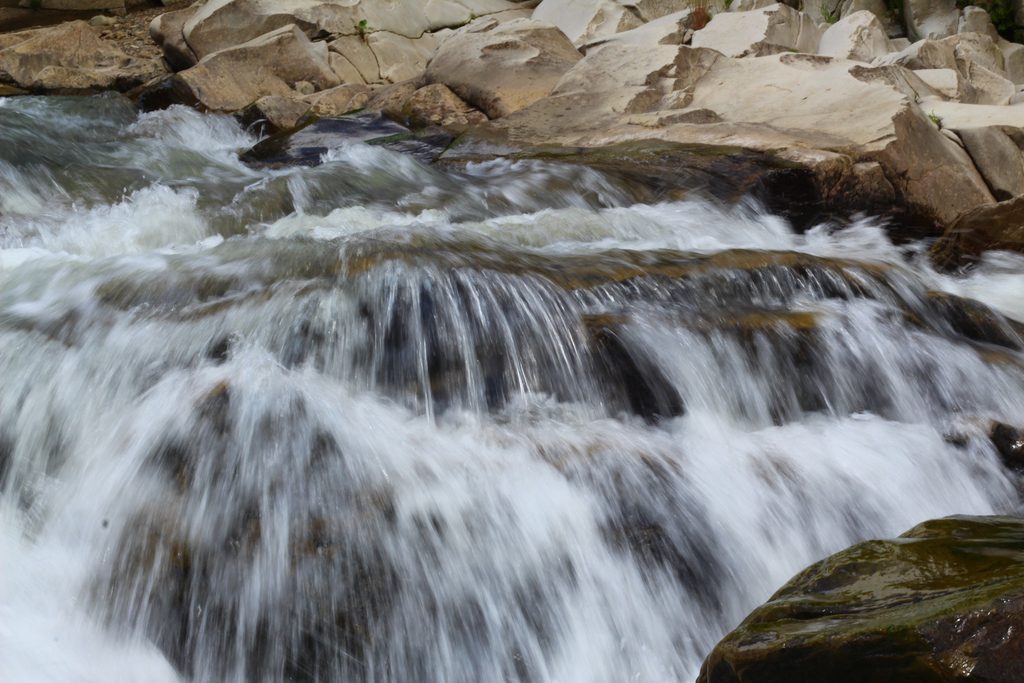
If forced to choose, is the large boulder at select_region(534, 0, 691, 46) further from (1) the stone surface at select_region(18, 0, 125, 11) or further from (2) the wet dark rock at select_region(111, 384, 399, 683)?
(2) the wet dark rock at select_region(111, 384, 399, 683)

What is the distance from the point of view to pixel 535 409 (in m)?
3.31

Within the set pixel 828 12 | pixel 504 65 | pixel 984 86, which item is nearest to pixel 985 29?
pixel 828 12

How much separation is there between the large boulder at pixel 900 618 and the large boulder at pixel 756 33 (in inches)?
288

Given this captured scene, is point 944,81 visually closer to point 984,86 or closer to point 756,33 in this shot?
point 984,86

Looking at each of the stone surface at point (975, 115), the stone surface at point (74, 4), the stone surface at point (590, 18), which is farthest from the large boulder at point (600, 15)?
the stone surface at point (74, 4)

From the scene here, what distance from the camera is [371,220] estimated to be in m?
5.40

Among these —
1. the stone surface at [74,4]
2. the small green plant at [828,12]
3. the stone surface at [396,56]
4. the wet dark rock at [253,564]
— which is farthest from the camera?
the stone surface at [74,4]

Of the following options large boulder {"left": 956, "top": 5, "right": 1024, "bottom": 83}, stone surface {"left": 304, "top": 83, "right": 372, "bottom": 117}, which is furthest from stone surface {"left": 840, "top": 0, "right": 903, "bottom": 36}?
stone surface {"left": 304, "top": 83, "right": 372, "bottom": 117}

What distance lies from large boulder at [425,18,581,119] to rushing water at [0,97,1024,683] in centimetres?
339

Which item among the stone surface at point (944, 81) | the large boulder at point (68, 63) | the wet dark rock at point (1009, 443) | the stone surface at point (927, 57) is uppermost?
the wet dark rock at point (1009, 443)

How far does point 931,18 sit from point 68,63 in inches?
460

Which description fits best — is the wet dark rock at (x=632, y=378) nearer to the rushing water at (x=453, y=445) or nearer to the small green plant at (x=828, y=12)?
the rushing water at (x=453, y=445)

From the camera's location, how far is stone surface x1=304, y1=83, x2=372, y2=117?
887 centimetres

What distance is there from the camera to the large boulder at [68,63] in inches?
377
